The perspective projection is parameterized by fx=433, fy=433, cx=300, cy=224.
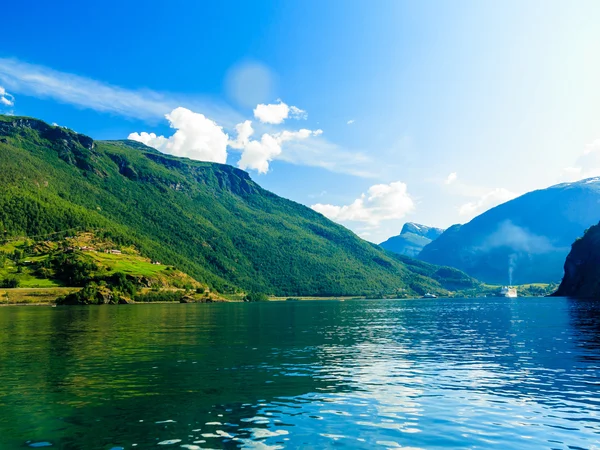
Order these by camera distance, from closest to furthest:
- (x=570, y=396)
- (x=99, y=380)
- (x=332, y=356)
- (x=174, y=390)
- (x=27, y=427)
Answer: (x=27, y=427) < (x=570, y=396) < (x=174, y=390) < (x=99, y=380) < (x=332, y=356)

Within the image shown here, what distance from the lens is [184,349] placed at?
2117 inches

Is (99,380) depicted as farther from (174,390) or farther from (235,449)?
(235,449)

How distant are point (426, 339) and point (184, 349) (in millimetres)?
36439

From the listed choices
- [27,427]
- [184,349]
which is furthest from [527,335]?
[27,427]

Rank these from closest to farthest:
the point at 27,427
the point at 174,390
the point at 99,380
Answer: the point at 27,427, the point at 174,390, the point at 99,380

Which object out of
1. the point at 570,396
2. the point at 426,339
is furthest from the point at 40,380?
the point at 426,339

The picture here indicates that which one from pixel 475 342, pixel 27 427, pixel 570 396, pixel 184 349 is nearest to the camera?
pixel 27 427

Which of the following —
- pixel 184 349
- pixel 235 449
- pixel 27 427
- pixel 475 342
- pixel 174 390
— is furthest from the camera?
pixel 475 342

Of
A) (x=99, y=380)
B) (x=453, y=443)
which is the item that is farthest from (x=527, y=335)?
(x=99, y=380)

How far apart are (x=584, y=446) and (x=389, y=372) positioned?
20.3 m

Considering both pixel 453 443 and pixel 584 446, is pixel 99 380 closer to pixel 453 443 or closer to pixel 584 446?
pixel 453 443

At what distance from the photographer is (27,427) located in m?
23.0

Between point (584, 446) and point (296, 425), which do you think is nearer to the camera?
point (584, 446)

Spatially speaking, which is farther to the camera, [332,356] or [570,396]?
[332,356]
